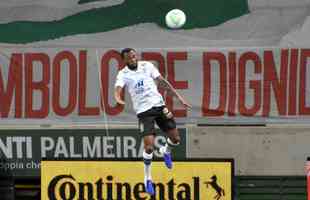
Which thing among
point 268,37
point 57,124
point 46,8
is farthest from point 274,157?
point 46,8

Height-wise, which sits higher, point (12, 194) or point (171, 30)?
point (171, 30)

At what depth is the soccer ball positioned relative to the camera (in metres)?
11.4

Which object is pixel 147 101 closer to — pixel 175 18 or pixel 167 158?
pixel 167 158

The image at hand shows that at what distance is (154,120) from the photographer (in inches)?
421

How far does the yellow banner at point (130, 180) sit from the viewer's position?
436 inches

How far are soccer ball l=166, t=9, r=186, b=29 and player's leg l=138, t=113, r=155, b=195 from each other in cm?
163

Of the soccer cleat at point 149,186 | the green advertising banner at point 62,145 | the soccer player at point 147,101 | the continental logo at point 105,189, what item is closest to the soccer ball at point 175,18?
the soccer player at point 147,101

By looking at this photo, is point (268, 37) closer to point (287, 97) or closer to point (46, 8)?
point (287, 97)

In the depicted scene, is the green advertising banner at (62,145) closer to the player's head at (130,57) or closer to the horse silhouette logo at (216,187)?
the horse silhouette logo at (216,187)

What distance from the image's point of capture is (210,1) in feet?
38.6

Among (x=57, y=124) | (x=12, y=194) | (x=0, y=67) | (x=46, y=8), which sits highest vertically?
(x=46, y=8)

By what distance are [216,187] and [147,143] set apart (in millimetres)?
1279

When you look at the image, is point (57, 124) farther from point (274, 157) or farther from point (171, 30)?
point (274, 157)

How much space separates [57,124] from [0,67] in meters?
1.21
